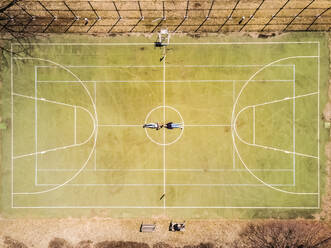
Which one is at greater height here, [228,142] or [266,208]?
[228,142]

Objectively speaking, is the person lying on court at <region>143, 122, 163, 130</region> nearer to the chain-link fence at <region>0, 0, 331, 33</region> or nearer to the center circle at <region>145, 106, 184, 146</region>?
the center circle at <region>145, 106, 184, 146</region>

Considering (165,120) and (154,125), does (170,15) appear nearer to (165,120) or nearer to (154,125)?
(165,120)

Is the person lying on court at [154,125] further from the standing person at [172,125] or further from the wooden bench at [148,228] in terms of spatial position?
the wooden bench at [148,228]

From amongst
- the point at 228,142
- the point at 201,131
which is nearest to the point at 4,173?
the point at 201,131

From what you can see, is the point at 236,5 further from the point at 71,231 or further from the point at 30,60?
the point at 71,231

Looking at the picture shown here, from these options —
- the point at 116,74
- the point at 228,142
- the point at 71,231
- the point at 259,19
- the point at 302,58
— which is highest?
the point at 259,19

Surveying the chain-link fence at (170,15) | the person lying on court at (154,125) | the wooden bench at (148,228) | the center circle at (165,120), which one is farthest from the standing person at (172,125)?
the wooden bench at (148,228)
